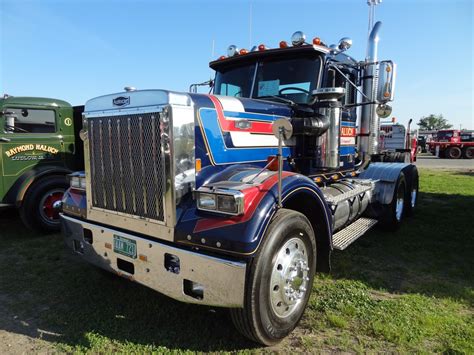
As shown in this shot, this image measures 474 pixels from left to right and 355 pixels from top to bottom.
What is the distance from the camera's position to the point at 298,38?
13.5 feet

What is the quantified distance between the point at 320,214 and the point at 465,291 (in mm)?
1838

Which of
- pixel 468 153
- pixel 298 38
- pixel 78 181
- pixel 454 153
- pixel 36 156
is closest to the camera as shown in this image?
pixel 78 181

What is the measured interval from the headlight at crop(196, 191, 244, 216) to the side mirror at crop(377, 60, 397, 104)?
2.68 m

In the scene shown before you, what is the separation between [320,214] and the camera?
11.4 ft

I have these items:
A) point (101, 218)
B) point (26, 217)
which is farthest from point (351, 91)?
point (26, 217)

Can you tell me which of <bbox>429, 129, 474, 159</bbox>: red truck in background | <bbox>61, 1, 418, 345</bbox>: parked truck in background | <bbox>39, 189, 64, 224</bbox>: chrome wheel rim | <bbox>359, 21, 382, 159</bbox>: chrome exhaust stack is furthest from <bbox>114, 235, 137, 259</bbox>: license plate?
<bbox>429, 129, 474, 159</bbox>: red truck in background

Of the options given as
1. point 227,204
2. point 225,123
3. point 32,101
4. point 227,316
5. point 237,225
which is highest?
point 32,101

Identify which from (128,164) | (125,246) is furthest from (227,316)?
(128,164)

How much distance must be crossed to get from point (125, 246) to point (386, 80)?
3.45 m

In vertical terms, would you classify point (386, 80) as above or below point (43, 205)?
above

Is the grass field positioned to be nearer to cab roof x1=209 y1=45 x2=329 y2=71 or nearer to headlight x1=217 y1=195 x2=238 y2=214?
headlight x1=217 y1=195 x2=238 y2=214

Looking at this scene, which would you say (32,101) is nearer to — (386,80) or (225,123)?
(225,123)

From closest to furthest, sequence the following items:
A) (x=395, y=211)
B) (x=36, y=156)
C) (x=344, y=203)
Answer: (x=344, y=203) → (x=395, y=211) → (x=36, y=156)

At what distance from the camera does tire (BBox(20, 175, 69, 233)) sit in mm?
5949
